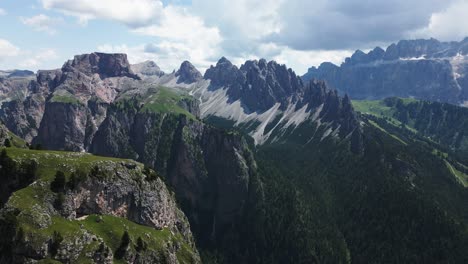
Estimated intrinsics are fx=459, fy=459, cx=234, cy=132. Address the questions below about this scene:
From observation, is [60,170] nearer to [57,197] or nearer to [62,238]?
[57,197]

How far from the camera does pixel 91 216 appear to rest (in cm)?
14312

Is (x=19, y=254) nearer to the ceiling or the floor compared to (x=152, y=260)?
nearer to the ceiling

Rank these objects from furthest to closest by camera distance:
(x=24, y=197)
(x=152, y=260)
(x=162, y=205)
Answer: (x=162, y=205), (x=152, y=260), (x=24, y=197)

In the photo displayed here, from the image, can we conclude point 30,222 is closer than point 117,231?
Yes

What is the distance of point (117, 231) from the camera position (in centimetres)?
14150

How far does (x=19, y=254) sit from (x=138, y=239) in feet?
126

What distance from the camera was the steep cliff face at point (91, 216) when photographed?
389ft

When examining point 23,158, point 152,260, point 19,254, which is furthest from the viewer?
point 152,260

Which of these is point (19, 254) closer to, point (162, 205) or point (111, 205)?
point (111, 205)

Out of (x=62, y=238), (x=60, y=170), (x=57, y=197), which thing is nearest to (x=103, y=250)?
(x=62, y=238)

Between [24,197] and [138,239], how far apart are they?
1478 inches

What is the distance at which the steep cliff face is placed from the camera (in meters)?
119

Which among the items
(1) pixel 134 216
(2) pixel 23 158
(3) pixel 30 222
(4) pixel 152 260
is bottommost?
(4) pixel 152 260

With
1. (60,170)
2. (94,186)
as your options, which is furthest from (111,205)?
(60,170)
